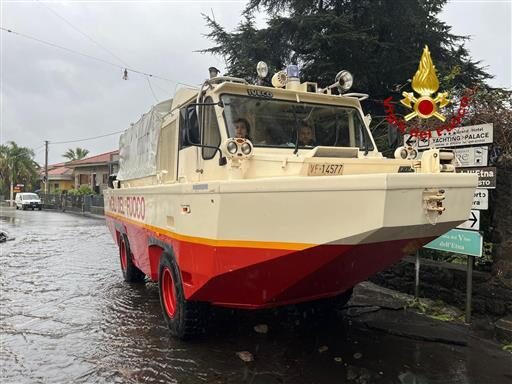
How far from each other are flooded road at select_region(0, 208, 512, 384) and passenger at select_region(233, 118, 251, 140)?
79.6 inches

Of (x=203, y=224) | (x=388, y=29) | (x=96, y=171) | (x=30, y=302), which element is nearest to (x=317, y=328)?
(x=203, y=224)

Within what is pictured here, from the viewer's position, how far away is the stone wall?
18.8 feet

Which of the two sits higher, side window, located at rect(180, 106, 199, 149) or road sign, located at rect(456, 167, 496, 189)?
side window, located at rect(180, 106, 199, 149)

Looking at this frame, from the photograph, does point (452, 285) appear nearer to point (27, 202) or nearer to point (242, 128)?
point (242, 128)

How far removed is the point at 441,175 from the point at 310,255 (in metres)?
1.16

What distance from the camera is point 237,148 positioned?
4.01m

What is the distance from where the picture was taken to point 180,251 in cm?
454

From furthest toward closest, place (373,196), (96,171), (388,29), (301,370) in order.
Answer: (96,171) < (388,29) < (301,370) < (373,196)

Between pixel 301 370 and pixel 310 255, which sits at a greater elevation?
pixel 310 255

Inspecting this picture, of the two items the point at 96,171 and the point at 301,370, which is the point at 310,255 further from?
the point at 96,171

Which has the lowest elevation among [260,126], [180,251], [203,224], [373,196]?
[180,251]

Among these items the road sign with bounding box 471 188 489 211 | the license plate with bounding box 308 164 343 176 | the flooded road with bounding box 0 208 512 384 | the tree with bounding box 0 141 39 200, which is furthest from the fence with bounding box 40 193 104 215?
the license plate with bounding box 308 164 343 176

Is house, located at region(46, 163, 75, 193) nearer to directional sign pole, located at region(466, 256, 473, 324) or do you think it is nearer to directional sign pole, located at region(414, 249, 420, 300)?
directional sign pole, located at region(414, 249, 420, 300)

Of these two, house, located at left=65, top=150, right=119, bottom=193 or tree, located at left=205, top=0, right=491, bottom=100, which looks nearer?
tree, located at left=205, top=0, right=491, bottom=100
